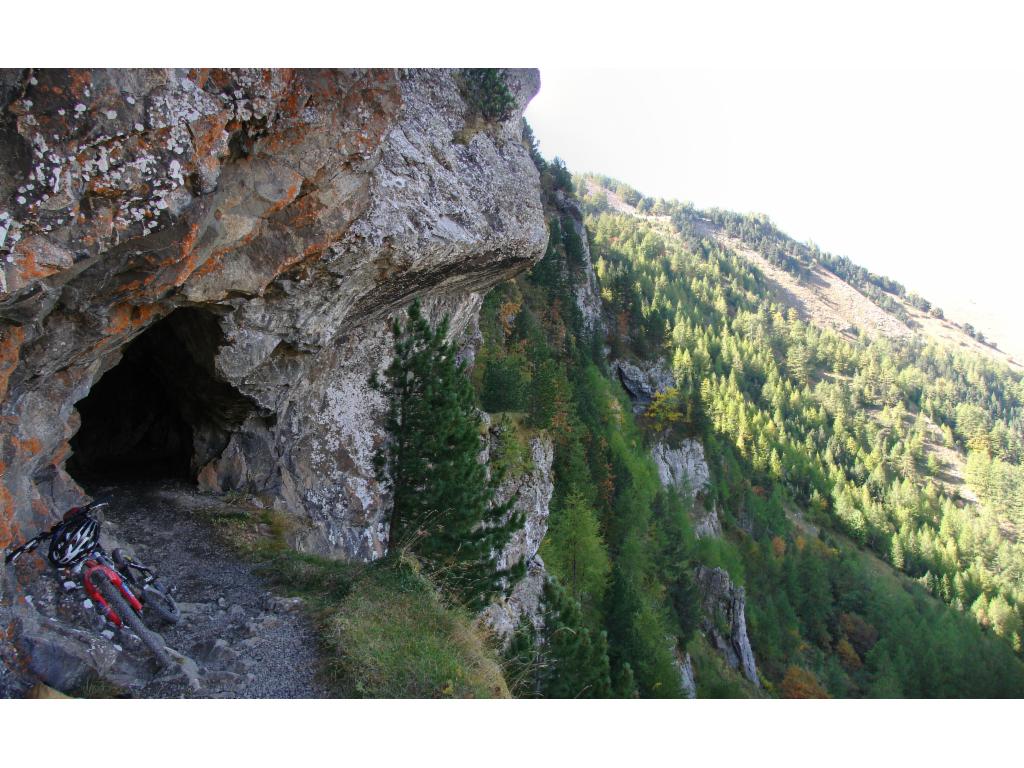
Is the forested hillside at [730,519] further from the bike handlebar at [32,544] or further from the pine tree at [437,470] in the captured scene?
the bike handlebar at [32,544]

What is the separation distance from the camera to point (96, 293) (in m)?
8.14

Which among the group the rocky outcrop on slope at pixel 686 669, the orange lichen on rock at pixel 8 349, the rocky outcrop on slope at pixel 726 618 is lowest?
the rocky outcrop on slope at pixel 726 618

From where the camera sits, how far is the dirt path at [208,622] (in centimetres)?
690

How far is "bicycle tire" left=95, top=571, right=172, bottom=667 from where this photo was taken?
23.0 ft

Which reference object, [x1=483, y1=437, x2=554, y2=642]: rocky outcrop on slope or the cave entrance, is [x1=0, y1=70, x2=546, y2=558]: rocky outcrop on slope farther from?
[x1=483, y1=437, x2=554, y2=642]: rocky outcrop on slope

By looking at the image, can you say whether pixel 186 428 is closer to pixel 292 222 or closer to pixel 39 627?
pixel 292 222

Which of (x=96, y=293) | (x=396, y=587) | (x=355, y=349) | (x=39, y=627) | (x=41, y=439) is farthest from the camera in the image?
(x=355, y=349)

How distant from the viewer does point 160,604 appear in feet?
27.8

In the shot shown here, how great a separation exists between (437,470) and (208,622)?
23.1 feet

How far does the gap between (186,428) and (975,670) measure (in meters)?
73.0

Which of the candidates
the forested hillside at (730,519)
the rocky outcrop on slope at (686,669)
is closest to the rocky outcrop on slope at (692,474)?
the forested hillside at (730,519)

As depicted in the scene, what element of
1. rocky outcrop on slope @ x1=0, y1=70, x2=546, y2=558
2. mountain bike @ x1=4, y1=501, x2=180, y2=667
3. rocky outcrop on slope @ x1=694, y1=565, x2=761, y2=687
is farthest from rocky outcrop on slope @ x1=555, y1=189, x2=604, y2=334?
mountain bike @ x1=4, y1=501, x2=180, y2=667

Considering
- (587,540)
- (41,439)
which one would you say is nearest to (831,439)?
(587,540)

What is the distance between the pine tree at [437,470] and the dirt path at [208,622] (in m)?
4.13
